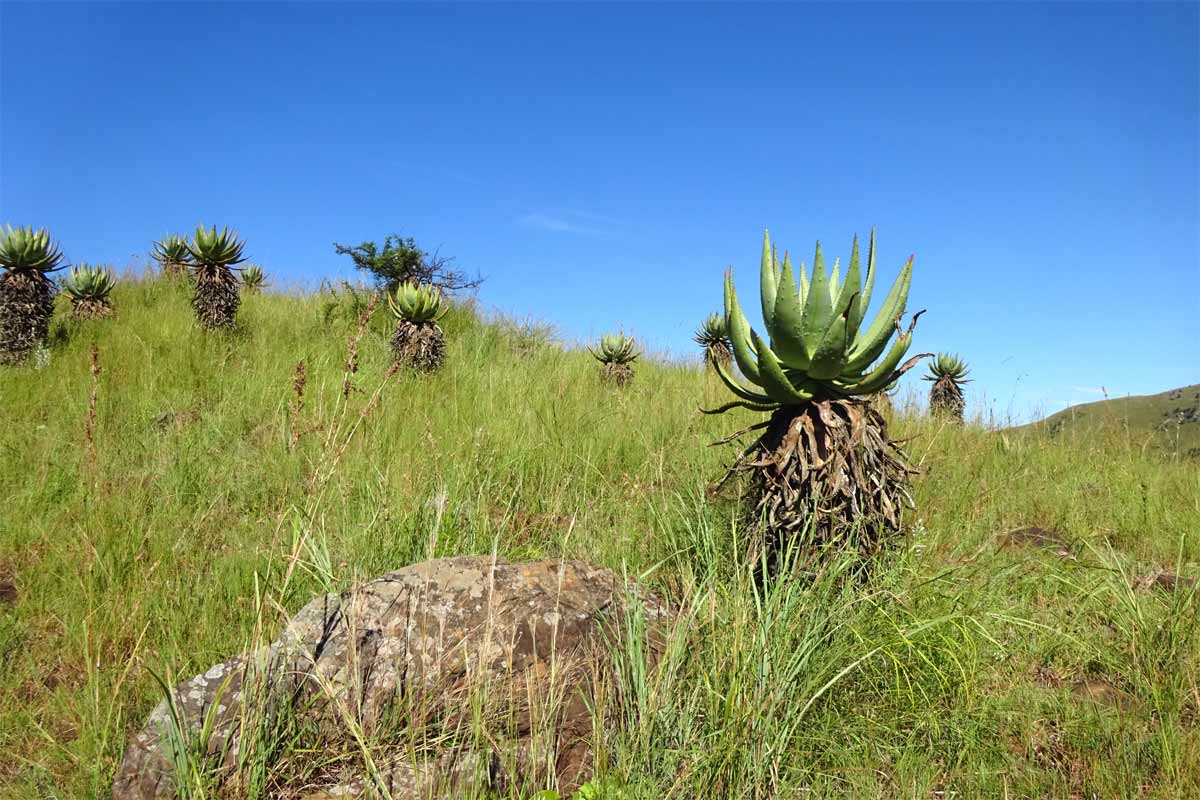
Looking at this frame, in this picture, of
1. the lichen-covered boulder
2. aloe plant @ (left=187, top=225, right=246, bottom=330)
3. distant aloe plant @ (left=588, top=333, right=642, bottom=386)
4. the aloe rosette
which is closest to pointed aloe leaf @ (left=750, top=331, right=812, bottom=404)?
the aloe rosette

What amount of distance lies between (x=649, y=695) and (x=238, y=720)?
4.21ft

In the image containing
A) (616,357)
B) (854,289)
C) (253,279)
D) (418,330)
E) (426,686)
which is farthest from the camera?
(253,279)

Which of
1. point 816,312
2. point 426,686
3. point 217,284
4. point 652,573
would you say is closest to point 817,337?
point 816,312

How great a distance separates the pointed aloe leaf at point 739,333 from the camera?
327cm

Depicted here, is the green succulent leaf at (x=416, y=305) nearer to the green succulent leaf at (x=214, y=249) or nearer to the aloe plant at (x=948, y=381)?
the green succulent leaf at (x=214, y=249)

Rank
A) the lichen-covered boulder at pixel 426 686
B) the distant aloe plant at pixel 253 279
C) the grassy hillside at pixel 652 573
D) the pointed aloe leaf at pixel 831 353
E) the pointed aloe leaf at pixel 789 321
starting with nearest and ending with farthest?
the lichen-covered boulder at pixel 426 686 < the grassy hillside at pixel 652 573 < the pointed aloe leaf at pixel 831 353 < the pointed aloe leaf at pixel 789 321 < the distant aloe plant at pixel 253 279

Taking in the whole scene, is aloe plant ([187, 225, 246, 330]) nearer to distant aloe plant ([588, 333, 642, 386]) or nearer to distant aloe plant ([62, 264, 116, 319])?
distant aloe plant ([62, 264, 116, 319])

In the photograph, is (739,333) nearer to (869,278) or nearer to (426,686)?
(869,278)

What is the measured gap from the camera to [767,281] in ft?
10.9

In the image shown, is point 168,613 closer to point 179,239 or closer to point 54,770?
point 54,770

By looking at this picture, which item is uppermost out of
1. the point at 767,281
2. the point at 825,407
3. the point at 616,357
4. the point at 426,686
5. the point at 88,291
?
the point at 88,291

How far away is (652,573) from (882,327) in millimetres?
1620

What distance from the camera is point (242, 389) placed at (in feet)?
24.2

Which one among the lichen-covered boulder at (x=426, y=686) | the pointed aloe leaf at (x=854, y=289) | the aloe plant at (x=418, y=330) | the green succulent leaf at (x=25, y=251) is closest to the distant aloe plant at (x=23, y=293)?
the green succulent leaf at (x=25, y=251)
